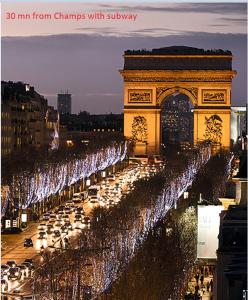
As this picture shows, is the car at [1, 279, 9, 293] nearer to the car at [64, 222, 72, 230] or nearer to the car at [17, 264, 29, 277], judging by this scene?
the car at [17, 264, 29, 277]

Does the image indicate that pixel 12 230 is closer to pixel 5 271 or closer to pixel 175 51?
pixel 5 271

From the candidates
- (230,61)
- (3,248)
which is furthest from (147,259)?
(230,61)

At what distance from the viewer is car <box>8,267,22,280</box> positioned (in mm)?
15606

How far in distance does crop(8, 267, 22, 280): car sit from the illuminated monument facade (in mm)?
31701

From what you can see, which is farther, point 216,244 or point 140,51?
point 140,51

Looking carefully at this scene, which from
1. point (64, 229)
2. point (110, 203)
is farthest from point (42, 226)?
point (110, 203)

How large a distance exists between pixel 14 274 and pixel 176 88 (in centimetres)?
3343

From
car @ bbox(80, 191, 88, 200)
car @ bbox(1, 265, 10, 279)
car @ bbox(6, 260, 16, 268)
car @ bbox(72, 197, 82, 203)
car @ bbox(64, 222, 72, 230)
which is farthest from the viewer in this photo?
car @ bbox(80, 191, 88, 200)

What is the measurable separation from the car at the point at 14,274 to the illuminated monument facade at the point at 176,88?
31.7m

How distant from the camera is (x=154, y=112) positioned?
160ft

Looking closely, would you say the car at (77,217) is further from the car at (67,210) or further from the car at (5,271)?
the car at (5,271)

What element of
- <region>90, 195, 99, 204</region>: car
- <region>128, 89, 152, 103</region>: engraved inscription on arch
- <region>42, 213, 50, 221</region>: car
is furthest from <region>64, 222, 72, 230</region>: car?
<region>128, 89, 152, 103</region>: engraved inscription on arch

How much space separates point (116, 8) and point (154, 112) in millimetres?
36532

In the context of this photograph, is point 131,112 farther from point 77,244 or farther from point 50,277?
point 50,277
